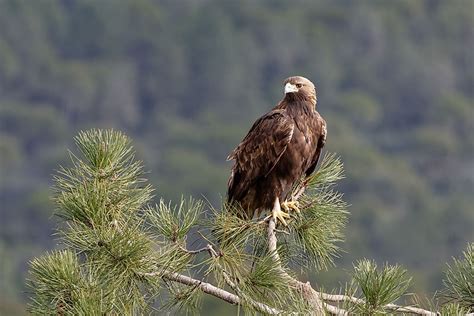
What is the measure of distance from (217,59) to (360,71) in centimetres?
1078

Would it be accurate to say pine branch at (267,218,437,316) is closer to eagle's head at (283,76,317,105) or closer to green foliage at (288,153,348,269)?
green foliage at (288,153,348,269)

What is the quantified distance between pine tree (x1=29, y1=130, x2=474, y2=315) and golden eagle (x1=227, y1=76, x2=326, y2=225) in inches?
84.0

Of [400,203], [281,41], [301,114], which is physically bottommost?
[301,114]

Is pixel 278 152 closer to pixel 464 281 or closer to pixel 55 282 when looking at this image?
pixel 464 281

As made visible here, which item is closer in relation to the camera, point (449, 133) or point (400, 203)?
point (400, 203)

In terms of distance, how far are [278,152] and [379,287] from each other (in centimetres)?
316

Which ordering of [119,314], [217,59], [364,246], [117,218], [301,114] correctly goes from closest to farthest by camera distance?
1. [119,314]
2. [117,218]
3. [301,114]
4. [364,246]
5. [217,59]

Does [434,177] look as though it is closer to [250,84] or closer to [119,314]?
[250,84]

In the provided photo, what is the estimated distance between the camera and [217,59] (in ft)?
339

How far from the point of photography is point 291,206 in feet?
27.3

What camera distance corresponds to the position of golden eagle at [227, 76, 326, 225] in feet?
31.1

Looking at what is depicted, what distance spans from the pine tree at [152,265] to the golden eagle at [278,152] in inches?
84.0

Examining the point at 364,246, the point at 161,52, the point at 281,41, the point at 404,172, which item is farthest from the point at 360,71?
the point at 364,246

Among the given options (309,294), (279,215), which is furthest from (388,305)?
(279,215)
